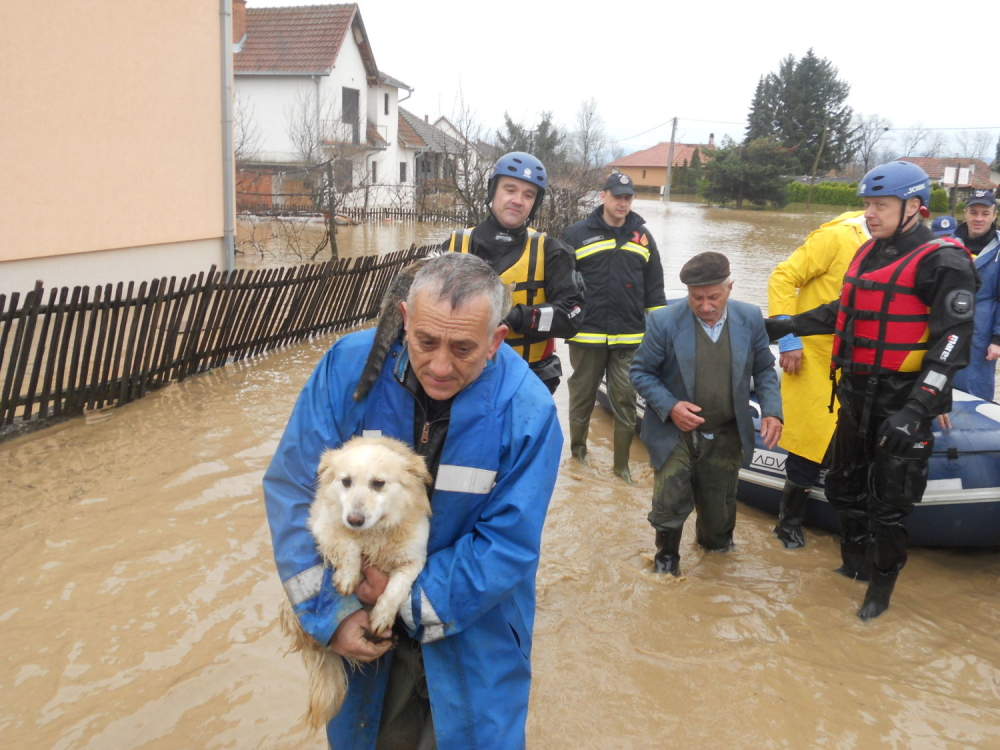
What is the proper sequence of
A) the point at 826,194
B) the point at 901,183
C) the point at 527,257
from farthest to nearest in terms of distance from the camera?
the point at 826,194, the point at 527,257, the point at 901,183

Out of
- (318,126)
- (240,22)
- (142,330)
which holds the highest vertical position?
(240,22)

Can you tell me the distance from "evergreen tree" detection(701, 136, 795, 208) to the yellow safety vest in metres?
47.4

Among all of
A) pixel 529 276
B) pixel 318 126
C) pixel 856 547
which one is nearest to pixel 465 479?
pixel 529 276

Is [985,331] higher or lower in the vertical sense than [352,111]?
lower

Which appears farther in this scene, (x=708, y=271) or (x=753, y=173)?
(x=753, y=173)

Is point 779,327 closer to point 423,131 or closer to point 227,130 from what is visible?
point 227,130

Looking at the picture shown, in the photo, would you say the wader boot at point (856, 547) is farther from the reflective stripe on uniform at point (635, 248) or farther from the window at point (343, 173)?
the window at point (343, 173)

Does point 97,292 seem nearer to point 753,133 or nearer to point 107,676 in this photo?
point 107,676

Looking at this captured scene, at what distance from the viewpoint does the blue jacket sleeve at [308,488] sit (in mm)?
2092

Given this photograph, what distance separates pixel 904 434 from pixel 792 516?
1676mm

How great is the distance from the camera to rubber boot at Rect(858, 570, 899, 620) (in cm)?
446

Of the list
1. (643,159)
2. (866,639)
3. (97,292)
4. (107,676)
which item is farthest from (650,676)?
(643,159)

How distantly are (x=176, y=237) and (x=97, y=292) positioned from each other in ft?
17.8

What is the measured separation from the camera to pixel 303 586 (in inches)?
82.3
